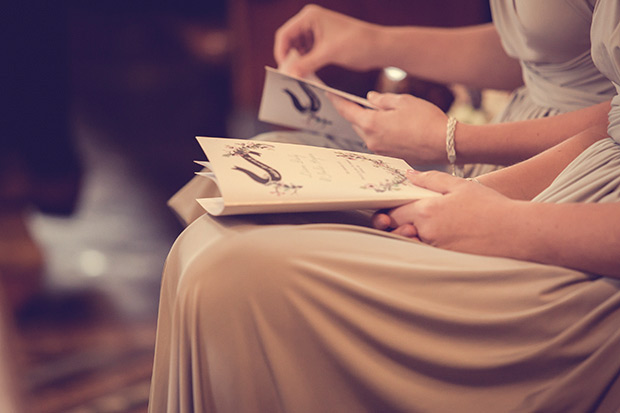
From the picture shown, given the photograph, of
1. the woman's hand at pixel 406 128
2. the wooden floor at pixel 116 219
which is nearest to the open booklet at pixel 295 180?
the woman's hand at pixel 406 128

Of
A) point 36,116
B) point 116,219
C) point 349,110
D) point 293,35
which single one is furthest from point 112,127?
point 349,110

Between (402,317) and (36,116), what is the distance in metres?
2.80

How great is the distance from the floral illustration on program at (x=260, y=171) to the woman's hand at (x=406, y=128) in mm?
215

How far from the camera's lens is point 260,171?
1.83 ft

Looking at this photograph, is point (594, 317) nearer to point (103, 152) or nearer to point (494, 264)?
point (494, 264)

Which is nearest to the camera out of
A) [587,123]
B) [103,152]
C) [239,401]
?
[239,401]

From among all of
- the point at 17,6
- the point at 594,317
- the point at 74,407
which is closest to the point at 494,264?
the point at 594,317

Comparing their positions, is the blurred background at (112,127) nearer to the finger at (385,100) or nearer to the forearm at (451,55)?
the forearm at (451,55)

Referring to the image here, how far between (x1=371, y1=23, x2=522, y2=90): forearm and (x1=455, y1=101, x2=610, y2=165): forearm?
1.12 ft

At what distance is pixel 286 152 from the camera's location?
2.06ft

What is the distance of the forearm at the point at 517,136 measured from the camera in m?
0.75

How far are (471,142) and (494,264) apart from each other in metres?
0.27

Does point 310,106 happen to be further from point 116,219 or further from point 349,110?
point 116,219

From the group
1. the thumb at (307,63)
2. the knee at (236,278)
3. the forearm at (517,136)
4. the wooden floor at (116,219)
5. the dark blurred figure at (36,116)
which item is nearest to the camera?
the knee at (236,278)
